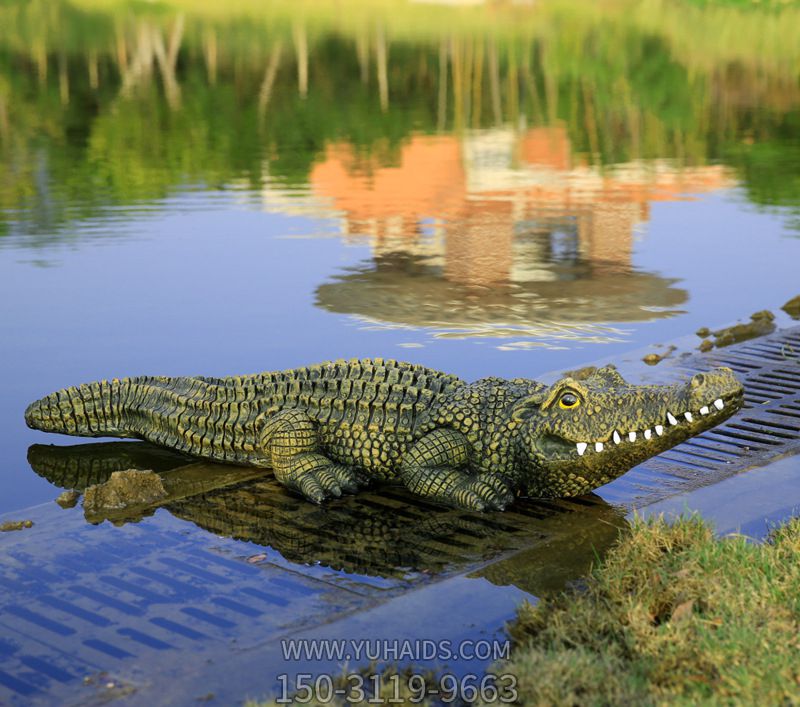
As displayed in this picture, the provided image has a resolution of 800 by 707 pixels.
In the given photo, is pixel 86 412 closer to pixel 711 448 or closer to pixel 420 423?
pixel 420 423

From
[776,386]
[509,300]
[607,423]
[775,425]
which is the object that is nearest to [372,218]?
[509,300]

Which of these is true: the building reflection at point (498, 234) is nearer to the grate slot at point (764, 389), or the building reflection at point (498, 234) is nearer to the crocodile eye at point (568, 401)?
the grate slot at point (764, 389)

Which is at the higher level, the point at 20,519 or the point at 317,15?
the point at 317,15

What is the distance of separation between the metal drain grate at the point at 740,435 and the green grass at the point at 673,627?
1002 mm

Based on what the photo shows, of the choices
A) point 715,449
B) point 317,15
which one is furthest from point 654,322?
point 317,15

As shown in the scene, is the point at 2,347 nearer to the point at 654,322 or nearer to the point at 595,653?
the point at 654,322

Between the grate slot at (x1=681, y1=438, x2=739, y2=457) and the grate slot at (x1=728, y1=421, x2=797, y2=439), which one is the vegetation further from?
the grate slot at (x1=681, y1=438, x2=739, y2=457)

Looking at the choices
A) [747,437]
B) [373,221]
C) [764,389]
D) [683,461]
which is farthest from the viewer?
[373,221]

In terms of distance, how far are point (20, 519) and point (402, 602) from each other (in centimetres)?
205

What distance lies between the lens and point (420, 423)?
6797mm

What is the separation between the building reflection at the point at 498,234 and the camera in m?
10.9

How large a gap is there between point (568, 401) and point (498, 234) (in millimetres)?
7384

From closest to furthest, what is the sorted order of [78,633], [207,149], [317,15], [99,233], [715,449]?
1. [78,633]
2. [715,449]
3. [99,233]
4. [207,149]
5. [317,15]

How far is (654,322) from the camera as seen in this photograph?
1059cm
